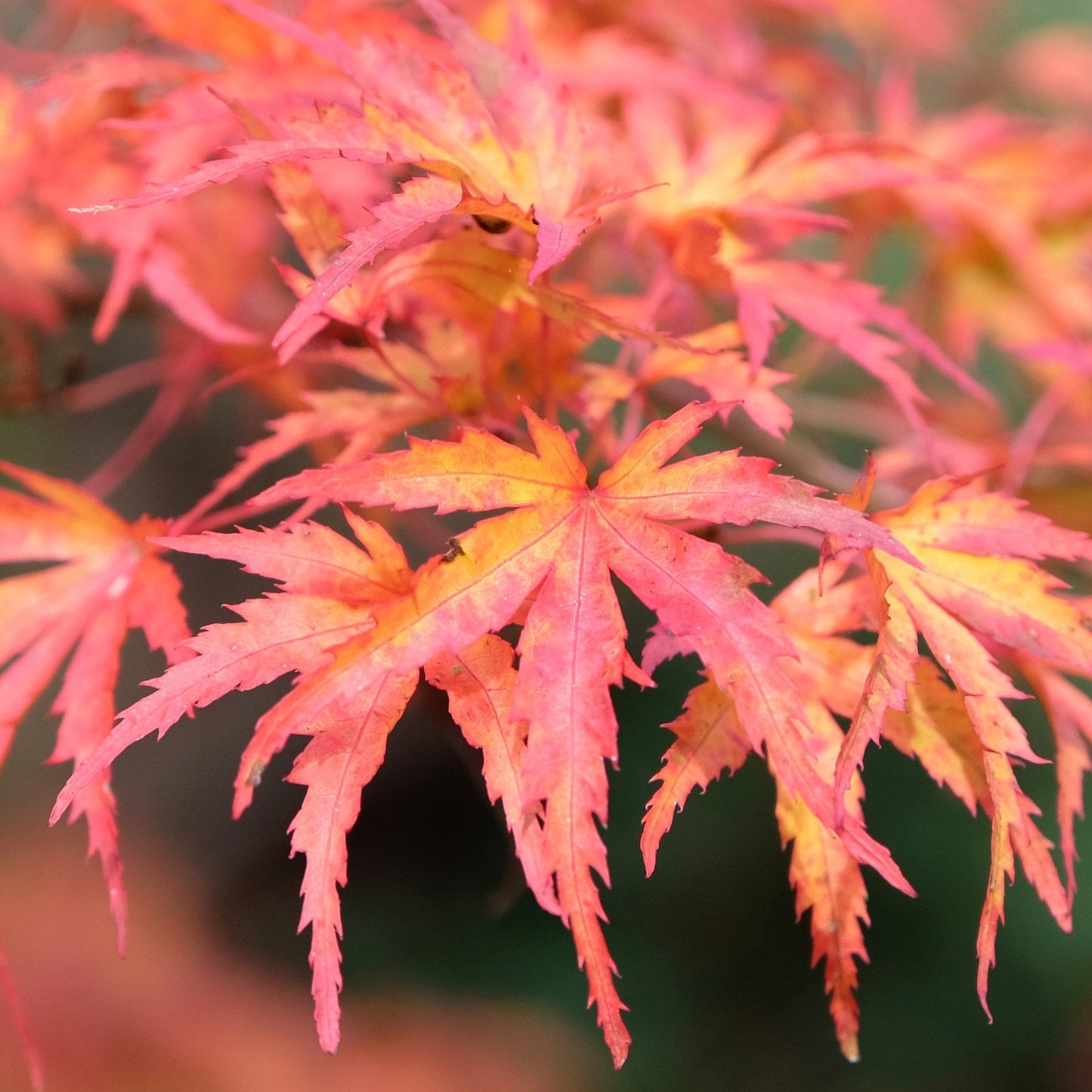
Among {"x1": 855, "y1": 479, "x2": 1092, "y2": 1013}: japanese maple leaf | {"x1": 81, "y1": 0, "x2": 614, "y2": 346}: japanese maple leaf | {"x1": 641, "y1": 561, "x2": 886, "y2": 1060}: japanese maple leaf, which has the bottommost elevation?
{"x1": 641, "y1": 561, "x2": 886, "y2": 1060}: japanese maple leaf

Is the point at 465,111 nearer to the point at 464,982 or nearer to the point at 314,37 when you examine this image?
the point at 314,37

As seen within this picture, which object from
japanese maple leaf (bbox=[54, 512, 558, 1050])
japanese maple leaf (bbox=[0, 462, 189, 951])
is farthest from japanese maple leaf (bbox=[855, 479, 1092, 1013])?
japanese maple leaf (bbox=[0, 462, 189, 951])

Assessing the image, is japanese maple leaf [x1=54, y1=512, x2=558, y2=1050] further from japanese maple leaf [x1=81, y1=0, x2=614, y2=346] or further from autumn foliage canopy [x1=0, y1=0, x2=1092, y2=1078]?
japanese maple leaf [x1=81, y1=0, x2=614, y2=346]

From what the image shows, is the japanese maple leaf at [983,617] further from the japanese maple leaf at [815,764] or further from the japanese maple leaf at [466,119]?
the japanese maple leaf at [466,119]

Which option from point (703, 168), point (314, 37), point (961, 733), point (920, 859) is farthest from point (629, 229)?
point (920, 859)

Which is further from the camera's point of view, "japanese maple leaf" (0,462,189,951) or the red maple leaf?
"japanese maple leaf" (0,462,189,951)

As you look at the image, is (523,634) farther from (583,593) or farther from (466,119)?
(466,119)

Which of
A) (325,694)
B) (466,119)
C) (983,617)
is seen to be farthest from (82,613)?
(983,617)
